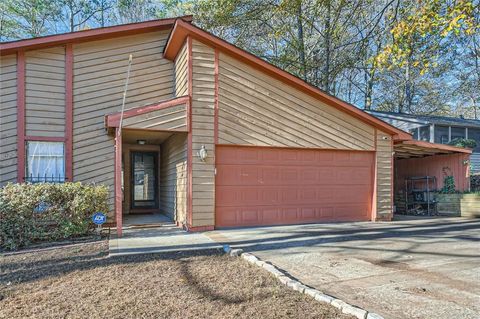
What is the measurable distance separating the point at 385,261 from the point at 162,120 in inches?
201

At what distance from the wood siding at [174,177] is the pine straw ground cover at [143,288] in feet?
9.38

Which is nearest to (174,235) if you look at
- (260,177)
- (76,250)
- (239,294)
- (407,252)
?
(76,250)

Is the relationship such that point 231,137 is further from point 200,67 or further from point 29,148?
point 29,148

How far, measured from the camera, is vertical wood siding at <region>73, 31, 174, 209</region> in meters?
8.61

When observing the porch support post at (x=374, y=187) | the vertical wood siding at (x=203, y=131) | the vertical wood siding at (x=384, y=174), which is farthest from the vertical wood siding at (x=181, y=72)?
the vertical wood siding at (x=384, y=174)

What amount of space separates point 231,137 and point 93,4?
1588 centimetres

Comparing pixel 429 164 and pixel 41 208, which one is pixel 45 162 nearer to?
pixel 41 208

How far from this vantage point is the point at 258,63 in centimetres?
846

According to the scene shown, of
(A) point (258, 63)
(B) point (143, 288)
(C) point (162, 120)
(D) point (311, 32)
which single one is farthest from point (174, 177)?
(D) point (311, 32)

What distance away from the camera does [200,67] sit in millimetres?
8062

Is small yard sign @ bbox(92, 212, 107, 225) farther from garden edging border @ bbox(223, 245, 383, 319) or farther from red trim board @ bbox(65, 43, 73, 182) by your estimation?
garden edging border @ bbox(223, 245, 383, 319)

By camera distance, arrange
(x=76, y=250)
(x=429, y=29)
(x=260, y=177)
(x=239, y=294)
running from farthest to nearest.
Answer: (x=260, y=177) < (x=429, y=29) < (x=76, y=250) < (x=239, y=294)

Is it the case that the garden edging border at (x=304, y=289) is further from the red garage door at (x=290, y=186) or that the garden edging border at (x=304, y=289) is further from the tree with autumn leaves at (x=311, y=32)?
the tree with autumn leaves at (x=311, y=32)

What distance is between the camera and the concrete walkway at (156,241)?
5855mm
